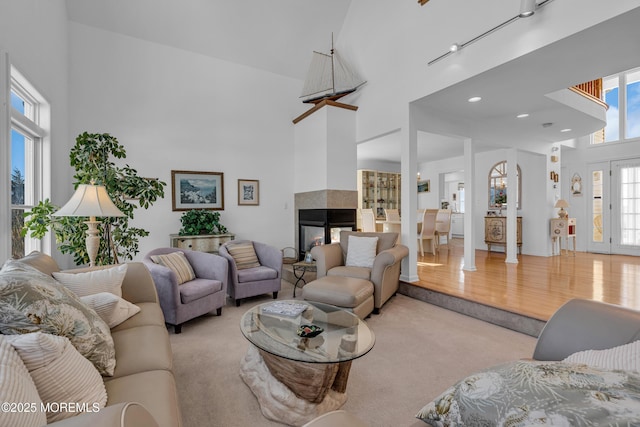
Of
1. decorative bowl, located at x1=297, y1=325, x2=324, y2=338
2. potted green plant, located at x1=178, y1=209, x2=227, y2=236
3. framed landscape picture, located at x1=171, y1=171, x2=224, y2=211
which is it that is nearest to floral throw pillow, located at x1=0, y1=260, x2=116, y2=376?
decorative bowl, located at x1=297, y1=325, x2=324, y2=338

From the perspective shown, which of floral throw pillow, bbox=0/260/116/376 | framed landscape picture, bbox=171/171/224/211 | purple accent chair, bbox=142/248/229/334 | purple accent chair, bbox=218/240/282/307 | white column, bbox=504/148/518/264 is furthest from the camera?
white column, bbox=504/148/518/264

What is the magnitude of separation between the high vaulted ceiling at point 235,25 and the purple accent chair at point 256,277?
11.1 feet

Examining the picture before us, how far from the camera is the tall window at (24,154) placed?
255cm

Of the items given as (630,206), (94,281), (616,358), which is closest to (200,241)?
(94,281)

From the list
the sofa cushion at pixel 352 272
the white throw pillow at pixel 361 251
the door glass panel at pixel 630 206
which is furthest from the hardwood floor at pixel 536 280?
the sofa cushion at pixel 352 272

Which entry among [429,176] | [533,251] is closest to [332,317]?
[533,251]

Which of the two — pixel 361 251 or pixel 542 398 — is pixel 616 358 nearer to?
pixel 542 398

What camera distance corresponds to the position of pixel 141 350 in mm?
1503

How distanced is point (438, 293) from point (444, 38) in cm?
307

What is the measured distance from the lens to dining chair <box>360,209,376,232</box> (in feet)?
21.3

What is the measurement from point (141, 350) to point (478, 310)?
316cm

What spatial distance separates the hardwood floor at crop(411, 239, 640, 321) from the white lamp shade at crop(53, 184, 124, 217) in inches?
141

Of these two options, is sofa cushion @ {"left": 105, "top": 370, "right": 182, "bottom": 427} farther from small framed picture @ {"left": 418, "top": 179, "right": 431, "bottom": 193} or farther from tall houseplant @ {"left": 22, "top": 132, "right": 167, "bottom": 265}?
small framed picture @ {"left": 418, "top": 179, "right": 431, "bottom": 193}

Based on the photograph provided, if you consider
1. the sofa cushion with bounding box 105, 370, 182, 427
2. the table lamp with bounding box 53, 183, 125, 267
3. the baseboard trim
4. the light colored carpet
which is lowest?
the light colored carpet
